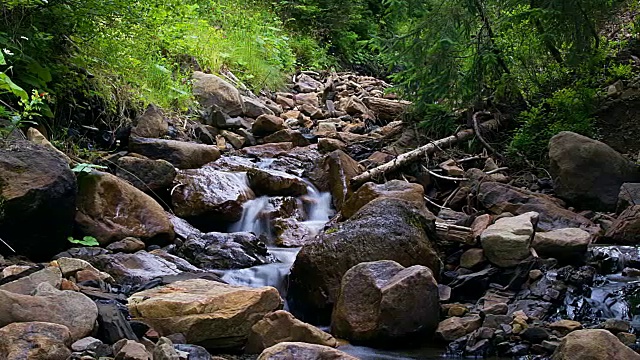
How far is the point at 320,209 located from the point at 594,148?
3451mm

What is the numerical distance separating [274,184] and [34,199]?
12.1ft

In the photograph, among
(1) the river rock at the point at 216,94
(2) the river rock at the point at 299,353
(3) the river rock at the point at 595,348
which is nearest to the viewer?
(2) the river rock at the point at 299,353

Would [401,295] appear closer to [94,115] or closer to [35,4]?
[35,4]

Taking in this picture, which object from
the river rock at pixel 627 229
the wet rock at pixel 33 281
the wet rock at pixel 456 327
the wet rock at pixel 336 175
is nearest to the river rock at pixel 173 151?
the wet rock at pixel 336 175

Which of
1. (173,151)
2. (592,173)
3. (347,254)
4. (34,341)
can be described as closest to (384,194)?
(347,254)

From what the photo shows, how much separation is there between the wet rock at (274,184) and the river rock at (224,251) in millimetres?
1649

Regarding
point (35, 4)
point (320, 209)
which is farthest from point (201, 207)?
point (35, 4)

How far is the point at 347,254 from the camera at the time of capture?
5.73m

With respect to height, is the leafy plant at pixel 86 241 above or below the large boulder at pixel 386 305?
below

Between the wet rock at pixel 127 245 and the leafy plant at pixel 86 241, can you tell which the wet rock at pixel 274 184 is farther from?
the leafy plant at pixel 86 241

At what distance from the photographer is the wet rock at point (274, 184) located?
336 inches

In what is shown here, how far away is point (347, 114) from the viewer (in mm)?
13578

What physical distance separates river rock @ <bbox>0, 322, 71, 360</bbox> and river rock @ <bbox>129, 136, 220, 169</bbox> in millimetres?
4879

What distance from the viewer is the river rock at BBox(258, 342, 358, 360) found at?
11.5 feet
